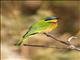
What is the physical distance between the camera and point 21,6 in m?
1.90

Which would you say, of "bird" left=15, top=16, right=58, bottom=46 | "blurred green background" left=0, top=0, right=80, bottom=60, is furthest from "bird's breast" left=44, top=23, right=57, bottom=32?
"blurred green background" left=0, top=0, right=80, bottom=60

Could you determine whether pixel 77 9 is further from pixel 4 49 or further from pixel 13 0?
pixel 4 49

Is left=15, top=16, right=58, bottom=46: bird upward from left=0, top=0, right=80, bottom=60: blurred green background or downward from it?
upward

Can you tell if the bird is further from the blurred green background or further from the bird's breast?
the blurred green background

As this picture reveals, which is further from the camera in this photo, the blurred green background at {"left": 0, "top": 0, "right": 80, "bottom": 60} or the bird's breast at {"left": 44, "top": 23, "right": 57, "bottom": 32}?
the blurred green background at {"left": 0, "top": 0, "right": 80, "bottom": 60}

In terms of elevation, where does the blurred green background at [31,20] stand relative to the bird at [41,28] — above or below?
below

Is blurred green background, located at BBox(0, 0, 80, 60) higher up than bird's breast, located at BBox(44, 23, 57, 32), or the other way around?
bird's breast, located at BBox(44, 23, 57, 32)

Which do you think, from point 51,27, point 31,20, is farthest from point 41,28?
point 31,20

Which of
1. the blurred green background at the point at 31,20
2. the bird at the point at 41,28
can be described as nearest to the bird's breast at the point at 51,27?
the bird at the point at 41,28

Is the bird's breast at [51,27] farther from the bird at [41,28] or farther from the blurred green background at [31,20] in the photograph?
the blurred green background at [31,20]

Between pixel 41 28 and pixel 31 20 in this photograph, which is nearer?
pixel 41 28

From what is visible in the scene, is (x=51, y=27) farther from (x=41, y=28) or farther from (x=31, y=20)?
(x=31, y=20)

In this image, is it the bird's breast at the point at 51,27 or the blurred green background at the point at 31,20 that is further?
the blurred green background at the point at 31,20

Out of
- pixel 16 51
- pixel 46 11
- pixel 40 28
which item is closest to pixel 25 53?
pixel 16 51
